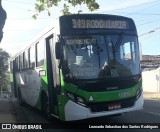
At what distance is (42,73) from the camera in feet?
45.3

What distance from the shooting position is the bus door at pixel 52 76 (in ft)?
39.4

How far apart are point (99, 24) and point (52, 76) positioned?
222 centimetres

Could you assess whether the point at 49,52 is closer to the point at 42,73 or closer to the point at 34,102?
the point at 42,73

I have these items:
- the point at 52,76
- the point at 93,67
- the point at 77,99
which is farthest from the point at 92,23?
the point at 77,99

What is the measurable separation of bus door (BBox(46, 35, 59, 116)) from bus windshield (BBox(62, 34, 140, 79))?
0.82m

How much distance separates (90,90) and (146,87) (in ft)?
119

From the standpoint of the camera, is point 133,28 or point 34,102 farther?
point 34,102

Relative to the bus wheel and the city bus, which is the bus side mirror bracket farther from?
the bus wheel

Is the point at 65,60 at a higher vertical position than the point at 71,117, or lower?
higher

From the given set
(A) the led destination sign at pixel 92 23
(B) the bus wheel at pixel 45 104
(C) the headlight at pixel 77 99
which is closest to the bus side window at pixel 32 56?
(B) the bus wheel at pixel 45 104

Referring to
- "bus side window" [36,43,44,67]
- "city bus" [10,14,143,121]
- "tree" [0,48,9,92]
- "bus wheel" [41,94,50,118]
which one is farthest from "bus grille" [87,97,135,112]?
"tree" [0,48,9,92]

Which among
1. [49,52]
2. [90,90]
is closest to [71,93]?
[90,90]

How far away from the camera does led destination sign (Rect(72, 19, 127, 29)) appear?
1167cm

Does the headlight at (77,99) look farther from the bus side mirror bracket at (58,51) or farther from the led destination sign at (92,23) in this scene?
the led destination sign at (92,23)
